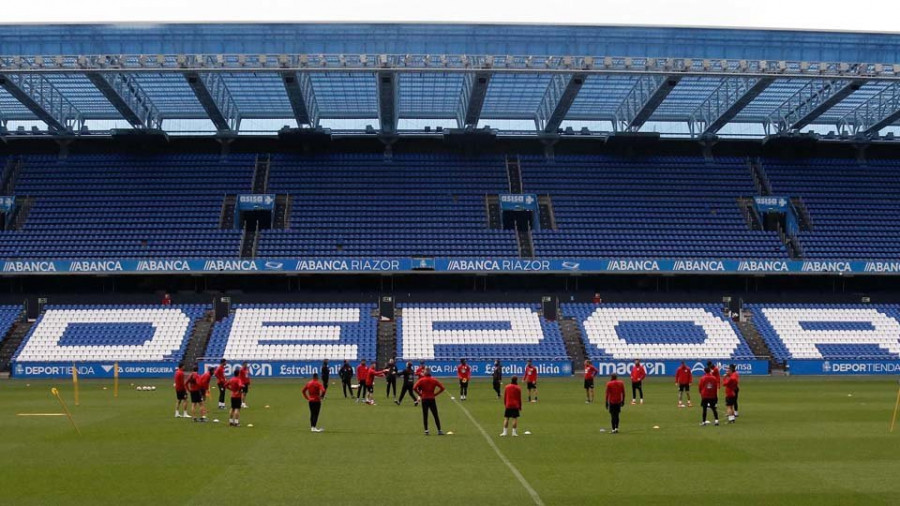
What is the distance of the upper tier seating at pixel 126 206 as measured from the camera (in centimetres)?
5344

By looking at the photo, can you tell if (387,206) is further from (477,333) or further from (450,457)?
(450,457)

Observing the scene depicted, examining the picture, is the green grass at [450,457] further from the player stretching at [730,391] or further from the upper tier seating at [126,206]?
the upper tier seating at [126,206]

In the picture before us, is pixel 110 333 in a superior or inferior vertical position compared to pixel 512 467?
superior

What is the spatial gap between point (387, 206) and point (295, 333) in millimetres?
11787

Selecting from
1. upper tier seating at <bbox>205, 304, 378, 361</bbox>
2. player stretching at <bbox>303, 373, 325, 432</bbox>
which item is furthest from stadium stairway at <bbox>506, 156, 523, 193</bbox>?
player stretching at <bbox>303, 373, 325, 432</bbox>

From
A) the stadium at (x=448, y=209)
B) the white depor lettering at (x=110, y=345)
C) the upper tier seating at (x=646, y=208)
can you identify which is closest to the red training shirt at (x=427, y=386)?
the stadium at (x=448, y=209)

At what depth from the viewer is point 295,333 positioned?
4922 centimetres

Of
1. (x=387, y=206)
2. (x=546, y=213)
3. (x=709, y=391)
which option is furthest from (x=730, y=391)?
(x=387, y=206)

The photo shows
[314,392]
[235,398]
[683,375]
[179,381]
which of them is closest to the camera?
[314,392]

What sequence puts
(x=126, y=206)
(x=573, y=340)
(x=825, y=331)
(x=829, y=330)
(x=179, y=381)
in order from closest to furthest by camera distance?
(x=179, y=381)
(x=573, y=340)
(x=825, y=331)
(x=829, y=330)
(x=126, y=206)

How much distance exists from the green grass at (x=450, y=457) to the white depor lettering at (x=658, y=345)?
18.7 metres

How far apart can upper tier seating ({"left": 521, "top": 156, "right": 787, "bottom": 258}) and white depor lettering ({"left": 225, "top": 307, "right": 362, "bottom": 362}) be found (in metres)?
12.9

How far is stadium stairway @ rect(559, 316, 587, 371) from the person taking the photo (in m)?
49.0

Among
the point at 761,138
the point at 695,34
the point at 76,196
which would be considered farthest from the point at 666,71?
the point at 76,196
